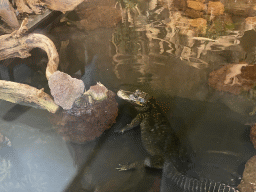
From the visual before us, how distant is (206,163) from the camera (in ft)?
4.54

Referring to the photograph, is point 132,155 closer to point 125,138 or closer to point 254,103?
point 125,138

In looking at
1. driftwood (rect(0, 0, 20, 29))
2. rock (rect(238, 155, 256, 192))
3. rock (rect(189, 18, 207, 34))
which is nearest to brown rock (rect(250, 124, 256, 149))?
rock (rect(238, 155, 256, 192))

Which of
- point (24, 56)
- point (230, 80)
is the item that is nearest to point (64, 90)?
point (24, 56)

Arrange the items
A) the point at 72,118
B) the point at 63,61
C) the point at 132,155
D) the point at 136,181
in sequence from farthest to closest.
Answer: the point at 63,61 < the point at 72,118 < the point at 132,155 < the point at 136,181

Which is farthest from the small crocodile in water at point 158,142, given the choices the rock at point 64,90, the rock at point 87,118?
the rock at point 64,90

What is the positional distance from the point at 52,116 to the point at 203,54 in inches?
71.4

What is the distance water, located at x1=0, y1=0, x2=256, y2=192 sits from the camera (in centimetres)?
135

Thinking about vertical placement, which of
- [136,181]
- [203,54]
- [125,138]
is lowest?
[136,181]

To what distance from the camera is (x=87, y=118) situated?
1.66 meters

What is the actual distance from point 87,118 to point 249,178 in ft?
3.95

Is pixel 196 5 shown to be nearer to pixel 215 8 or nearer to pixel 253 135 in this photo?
pixel 215 8

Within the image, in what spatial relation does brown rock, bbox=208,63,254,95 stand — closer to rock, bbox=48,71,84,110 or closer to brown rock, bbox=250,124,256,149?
brown rock, bbox=250,124,256,149

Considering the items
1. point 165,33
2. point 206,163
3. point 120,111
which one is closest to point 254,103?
point 206,163

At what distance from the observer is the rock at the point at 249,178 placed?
1.27 metres
